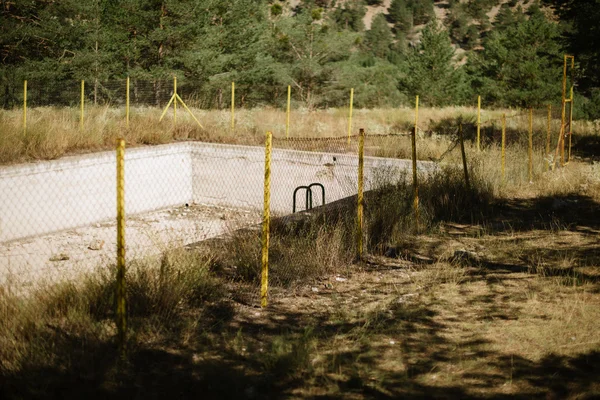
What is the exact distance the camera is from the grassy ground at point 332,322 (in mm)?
4555

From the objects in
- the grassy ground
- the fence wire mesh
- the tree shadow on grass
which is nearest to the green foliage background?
the fence wire mesh

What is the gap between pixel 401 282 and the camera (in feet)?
23.9

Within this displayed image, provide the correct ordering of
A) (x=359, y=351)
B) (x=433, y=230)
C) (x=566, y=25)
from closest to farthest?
(x=359, y=351)
(x=433, y=230)
(x=566, y=25)

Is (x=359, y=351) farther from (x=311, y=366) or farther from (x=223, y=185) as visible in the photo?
(x=223, y=185)

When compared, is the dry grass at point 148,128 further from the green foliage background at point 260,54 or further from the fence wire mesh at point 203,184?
the green foliage background at point 260,54

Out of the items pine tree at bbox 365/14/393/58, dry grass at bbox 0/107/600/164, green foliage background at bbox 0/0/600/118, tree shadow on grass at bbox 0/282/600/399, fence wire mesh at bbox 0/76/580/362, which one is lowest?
tree shadow on grass at bbox 0/282/600/399

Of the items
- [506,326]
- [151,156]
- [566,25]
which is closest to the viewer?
[506,326]

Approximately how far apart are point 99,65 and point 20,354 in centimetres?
2564

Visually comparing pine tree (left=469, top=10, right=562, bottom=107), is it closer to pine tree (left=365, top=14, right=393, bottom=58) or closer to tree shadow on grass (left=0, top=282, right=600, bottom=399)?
tree shadow on grass (left=0, top=282, right=600, bottom=399)

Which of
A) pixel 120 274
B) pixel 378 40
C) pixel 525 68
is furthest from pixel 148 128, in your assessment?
pixel 378 40

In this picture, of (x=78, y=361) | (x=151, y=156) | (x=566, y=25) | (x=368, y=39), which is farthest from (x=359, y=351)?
(x=368, y=39)

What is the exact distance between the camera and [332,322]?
19.4 feet

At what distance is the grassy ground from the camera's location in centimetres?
455

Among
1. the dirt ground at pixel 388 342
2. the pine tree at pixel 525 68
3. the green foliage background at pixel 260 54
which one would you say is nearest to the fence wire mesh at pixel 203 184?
the dirt ground at pixel 388 342
